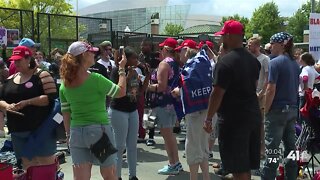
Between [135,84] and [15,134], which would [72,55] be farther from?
[135,84]

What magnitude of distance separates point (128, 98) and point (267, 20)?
1923 inches

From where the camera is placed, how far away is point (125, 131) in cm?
571

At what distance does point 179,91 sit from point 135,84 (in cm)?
59

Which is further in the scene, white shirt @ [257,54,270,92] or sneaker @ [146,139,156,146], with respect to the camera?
sneaker @ [146,139,156,146]

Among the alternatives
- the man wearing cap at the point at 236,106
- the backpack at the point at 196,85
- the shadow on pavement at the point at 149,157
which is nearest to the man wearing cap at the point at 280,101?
the backpack at the point at 196,85

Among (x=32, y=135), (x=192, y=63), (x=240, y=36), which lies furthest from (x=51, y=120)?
(x=240, y=36)

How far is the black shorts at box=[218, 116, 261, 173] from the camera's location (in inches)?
176

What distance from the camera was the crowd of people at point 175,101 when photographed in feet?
13.9

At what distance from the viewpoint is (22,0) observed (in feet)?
115

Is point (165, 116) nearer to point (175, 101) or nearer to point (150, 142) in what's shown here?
point (175, 101)

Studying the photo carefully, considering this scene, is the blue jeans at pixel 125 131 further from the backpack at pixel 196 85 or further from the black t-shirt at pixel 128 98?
the backpack at pixel 196 85

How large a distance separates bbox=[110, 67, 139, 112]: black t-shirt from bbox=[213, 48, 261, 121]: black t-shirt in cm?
153

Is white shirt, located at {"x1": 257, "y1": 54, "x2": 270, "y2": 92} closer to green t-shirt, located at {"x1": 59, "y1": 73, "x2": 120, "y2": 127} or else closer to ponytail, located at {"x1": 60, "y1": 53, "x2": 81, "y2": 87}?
green t-shirt, located at {"x1": 59, "y1": 73, "x2": 120, "y2": 127}

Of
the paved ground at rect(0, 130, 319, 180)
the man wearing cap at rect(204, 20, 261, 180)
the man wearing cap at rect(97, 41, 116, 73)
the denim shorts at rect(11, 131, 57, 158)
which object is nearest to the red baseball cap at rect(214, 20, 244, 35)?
the man wearing cap at rect(204, 20, 261, 180)
